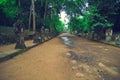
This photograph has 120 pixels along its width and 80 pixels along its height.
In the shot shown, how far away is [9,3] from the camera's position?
34656mm

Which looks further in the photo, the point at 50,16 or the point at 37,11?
the point at 50,16

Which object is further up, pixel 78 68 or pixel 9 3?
pixel 9 3

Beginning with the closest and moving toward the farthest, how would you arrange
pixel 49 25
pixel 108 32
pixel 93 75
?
1. pixel 93 75
2. pixel 108 32
3. pixel 49 25

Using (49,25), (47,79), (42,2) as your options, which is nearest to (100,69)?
(47,79)

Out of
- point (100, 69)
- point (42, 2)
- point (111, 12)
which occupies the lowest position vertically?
point (100, 69)

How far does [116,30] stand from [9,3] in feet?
68.7

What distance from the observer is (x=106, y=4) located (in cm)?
3484

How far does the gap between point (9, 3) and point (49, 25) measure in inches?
776

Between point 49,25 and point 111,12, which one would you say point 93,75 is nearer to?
point 111,12

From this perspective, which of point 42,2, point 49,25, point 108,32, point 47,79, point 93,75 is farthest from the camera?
point 49,25

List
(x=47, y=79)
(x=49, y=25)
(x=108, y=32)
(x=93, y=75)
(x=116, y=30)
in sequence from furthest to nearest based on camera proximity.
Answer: (x=49, y=25) < (x=116, y=30) < (x=108, y=32) < (x=93, y=75) < (x=47, y=79)

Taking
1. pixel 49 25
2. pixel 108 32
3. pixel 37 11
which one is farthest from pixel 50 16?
pixel 108 32

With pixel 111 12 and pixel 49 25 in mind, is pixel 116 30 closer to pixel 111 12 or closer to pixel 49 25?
pixel 111 12

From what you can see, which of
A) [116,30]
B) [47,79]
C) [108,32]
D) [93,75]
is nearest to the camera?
[47,79]
